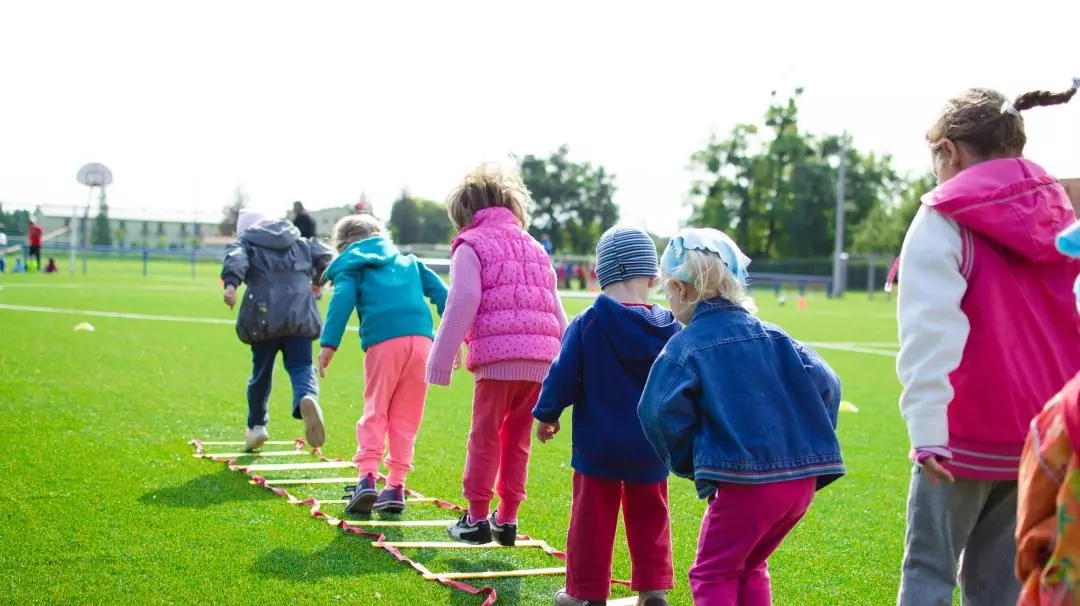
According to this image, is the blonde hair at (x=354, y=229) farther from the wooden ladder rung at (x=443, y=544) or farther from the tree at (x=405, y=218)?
the tree at (x=405, y=218)

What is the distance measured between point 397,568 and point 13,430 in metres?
4.20

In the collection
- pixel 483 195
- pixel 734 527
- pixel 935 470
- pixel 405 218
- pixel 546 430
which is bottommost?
pixel 734 527

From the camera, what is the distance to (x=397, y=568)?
4.86m

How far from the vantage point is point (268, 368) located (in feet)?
25.3

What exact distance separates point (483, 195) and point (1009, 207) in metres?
3.02

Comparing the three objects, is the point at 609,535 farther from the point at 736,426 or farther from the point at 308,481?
the point at 308,481

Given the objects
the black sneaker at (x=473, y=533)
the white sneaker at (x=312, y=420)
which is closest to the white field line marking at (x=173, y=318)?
the white sneaker at (x=312, y=420)

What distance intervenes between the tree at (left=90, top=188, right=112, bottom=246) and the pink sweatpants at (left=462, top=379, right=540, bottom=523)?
5252cm

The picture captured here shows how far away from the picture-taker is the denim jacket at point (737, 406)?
338 cm

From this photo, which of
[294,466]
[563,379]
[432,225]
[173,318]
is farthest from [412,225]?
[563,379]

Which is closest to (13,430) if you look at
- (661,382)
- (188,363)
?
(188,363)

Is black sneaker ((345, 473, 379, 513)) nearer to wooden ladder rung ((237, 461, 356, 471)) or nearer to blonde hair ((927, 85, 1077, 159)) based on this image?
wooden ladder rung ((237, 461, 356, 471))

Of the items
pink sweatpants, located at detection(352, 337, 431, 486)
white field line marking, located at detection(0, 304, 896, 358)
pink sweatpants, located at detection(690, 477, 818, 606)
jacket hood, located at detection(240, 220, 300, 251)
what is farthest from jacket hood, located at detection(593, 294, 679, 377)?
white field line marking, located at detection(0, 304, 896, 358)

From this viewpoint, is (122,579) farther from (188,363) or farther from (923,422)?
(188,363)
